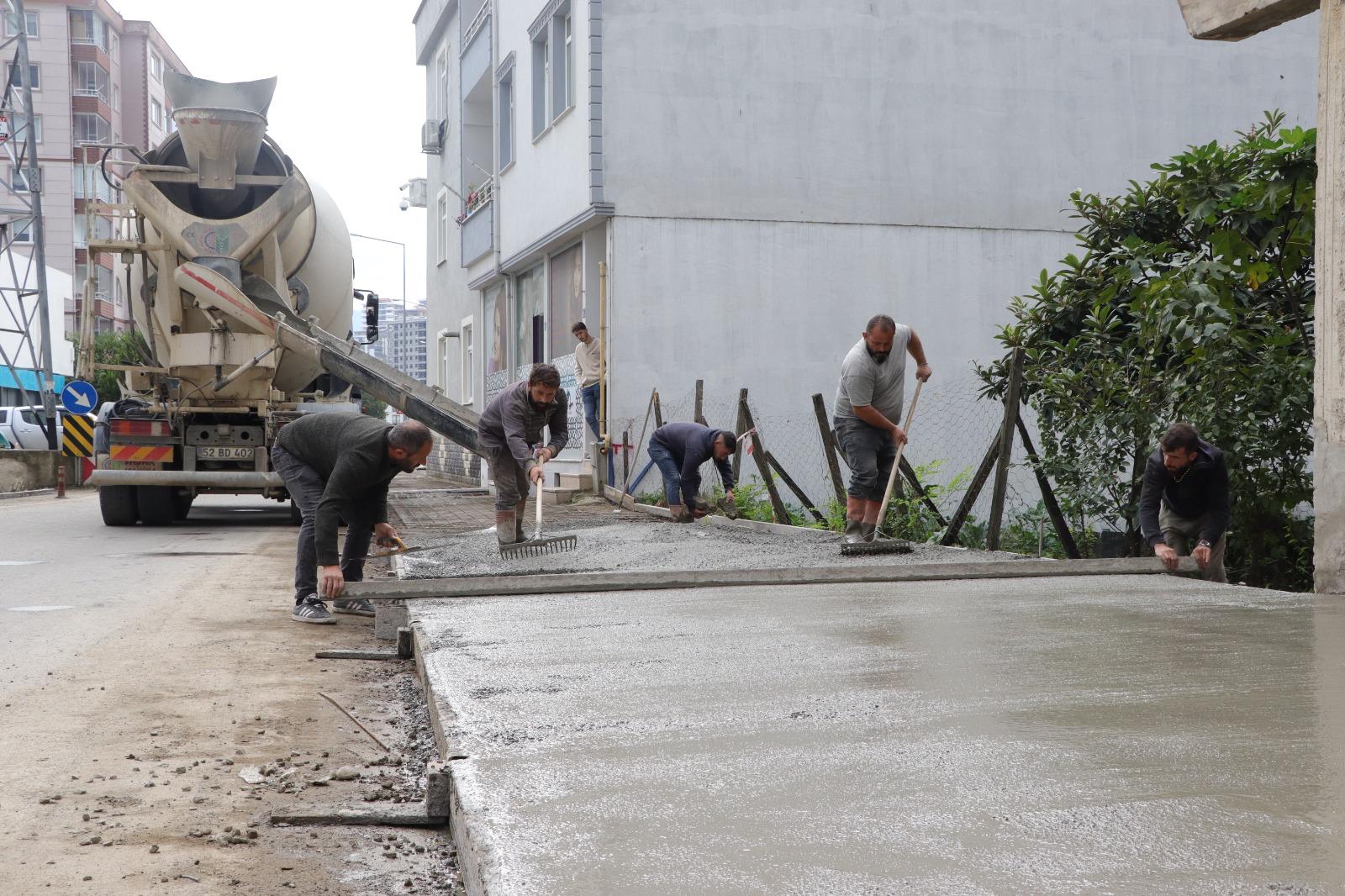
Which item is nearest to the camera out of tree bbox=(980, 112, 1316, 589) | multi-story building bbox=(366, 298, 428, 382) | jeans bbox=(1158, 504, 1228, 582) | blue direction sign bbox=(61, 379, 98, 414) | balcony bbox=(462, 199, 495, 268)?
jeans bbox=(1158, 504, 1228, 582)

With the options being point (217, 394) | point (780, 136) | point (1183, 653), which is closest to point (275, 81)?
point (217, 394)

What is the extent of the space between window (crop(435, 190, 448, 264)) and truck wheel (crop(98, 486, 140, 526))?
51.7 feet

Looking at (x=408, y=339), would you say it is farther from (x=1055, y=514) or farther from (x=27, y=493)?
(x=1055, y=514)

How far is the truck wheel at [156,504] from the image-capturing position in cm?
1404

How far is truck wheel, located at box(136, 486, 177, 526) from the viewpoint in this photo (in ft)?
46.1

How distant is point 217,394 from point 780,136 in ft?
25.1

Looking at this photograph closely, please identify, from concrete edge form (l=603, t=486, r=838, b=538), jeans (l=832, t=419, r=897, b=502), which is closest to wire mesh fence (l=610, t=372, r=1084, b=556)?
concrete edge form (l=603, t=486, r=838, b=538)

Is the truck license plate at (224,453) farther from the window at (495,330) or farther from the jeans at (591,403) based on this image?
the window at (495,330)

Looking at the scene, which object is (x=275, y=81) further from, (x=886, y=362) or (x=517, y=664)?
(x=517, y=664)

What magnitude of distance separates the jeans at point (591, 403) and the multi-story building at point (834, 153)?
20.4 inches

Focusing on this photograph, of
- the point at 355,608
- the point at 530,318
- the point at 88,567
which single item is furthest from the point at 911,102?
the point at 355,608

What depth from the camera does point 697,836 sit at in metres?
2.49

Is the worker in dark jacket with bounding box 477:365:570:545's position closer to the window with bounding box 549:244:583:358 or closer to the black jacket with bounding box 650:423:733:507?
the black jacket with bounding box 650:423:733:507

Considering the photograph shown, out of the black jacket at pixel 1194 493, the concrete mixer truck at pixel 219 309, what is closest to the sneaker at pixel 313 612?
the black jacket at pixel 1194 493
